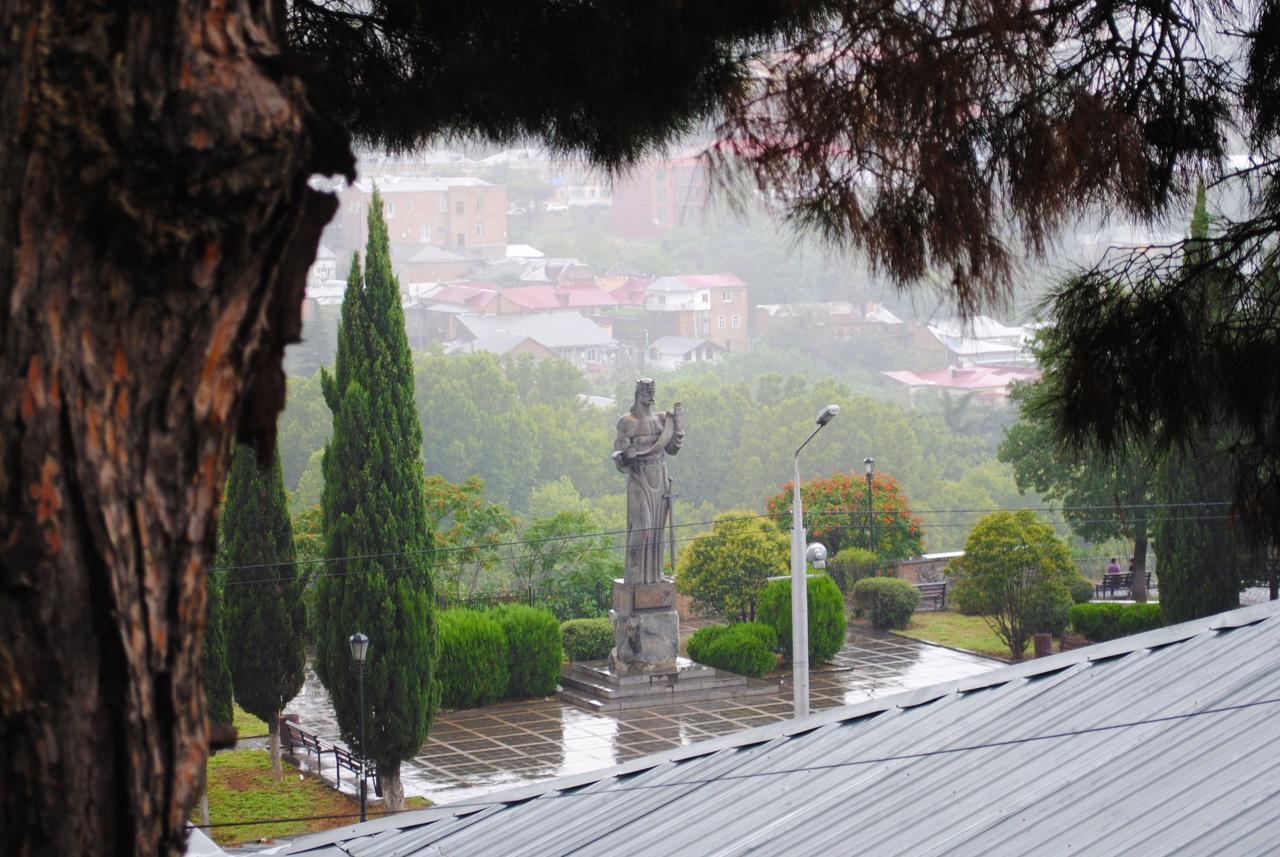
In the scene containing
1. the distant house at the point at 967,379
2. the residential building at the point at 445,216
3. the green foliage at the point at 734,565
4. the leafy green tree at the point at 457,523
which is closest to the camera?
the green foliage at the point at 734,565

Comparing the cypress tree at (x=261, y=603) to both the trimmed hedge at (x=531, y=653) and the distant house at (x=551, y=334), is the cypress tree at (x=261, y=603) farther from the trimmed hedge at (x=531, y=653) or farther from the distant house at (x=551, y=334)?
the distant house at (x=551, y=334)

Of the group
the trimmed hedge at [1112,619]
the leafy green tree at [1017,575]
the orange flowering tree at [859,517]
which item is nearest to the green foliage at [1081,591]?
the leafy green tree at [1017,575]

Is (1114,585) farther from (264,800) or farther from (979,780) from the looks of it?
(979,780)

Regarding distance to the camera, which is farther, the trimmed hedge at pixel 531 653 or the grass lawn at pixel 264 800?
the trimmed hedge at pixel 531 653

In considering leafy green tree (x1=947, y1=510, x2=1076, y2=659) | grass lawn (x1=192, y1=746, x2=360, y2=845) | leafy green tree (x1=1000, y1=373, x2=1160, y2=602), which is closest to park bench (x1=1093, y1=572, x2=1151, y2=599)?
leafy green tree (x1=1000, y1=373, x2=1160, y2=602)

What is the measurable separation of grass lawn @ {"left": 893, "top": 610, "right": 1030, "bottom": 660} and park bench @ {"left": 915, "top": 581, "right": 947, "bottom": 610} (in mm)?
350

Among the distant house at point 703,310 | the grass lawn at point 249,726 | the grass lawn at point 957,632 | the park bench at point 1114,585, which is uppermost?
the distant house at point 703,310

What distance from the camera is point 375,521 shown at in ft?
48.7

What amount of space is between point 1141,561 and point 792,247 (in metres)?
20.5

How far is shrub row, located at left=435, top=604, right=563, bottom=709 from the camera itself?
1627 centimetres

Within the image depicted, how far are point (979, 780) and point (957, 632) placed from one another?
16566 mm

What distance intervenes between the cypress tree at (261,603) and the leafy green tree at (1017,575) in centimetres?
898

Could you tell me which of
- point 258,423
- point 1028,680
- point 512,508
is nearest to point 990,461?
point 512,508

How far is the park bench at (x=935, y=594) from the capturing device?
72.7 feet
